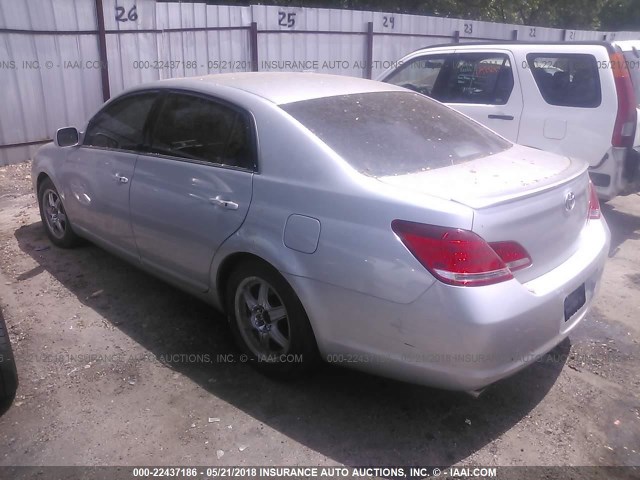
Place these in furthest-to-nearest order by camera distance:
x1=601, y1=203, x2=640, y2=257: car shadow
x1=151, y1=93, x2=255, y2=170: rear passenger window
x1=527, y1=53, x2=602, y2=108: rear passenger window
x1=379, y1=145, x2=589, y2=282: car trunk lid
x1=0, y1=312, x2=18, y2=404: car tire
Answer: x1=601, y1=203, x2=640, y2=257: car shadow → x1=527, y1=53, x2=602, y2=108: rear passenger window → x1=151, y1=93, x2=255, y2=170: rear passenger window → x1=0, y1=312, x2=18, y2=404: car tire → x1=379, y1=145, x2=589, y2=282: car trunk lid

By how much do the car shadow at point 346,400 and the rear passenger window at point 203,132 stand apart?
3.73 ft

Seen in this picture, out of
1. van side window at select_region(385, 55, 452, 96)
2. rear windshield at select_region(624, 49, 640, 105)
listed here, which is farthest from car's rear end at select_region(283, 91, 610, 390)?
van side window at select_region(385, 55, 452, 96)

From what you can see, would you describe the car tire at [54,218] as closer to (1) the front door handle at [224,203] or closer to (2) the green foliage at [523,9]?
(1) the front door handle at [224,203]

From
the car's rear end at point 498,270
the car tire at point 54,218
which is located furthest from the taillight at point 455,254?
the car tire at point 54,218

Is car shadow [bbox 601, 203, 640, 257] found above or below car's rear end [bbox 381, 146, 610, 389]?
below

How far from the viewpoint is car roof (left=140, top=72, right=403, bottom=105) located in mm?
3394

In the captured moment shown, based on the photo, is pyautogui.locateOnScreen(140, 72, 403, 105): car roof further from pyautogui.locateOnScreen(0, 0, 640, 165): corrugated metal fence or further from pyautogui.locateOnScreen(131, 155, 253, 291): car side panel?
pyautogui.locateOnScreen(0, 0, 640, 165): corrugated metal fence

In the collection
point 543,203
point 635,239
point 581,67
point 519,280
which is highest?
point 581,67

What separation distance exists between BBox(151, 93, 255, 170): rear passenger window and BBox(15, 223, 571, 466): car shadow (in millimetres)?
1137

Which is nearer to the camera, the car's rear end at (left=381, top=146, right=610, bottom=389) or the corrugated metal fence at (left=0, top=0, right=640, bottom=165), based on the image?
the car's rear end at (left=381, top=146, right=610, bottom=389)

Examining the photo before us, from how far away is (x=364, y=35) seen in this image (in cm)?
1270

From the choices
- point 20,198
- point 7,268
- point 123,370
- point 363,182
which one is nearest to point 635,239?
point 363,182

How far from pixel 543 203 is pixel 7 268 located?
13.3 ft

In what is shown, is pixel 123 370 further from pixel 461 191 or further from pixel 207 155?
pixel 461 191
